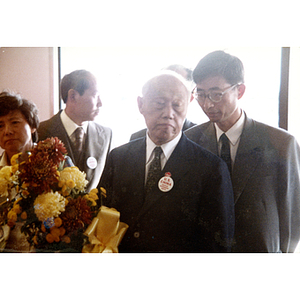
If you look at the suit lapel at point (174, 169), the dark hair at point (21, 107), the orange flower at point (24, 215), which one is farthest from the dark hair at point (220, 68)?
the orange flower at point (24, 215)

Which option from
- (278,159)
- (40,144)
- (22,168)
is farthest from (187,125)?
(22,168)

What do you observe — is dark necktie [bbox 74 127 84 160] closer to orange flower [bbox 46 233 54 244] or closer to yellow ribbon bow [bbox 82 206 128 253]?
yellow ribbon bow [bbox 82 206 128 253]

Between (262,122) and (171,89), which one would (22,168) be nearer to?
(171,89)

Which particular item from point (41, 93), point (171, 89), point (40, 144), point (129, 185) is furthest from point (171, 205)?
point (41, 93)

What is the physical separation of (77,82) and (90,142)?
1.12 feet

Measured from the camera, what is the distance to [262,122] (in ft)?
6.10

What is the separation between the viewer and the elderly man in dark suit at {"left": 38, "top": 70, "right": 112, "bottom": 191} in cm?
182

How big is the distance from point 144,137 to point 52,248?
0.78 meters

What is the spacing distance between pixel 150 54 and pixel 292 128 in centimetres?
91

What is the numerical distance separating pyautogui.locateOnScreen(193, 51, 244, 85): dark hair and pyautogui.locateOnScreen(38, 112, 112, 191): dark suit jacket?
605 millimetres

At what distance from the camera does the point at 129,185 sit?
182 cm

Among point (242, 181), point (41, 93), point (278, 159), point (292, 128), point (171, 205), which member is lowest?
point (171, 205)

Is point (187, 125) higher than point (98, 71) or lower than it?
lower

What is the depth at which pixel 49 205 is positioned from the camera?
67.1 inches
